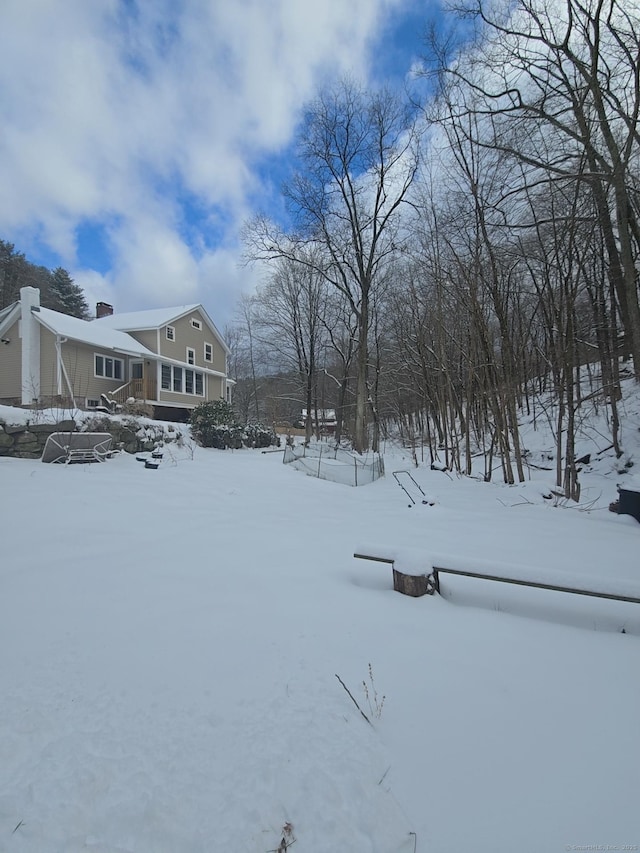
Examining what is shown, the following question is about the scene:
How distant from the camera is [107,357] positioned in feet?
54.3

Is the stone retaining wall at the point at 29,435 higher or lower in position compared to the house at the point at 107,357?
lower

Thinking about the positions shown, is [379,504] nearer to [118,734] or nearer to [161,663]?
[161,663]

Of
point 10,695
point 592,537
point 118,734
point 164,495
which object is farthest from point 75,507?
point 592,537

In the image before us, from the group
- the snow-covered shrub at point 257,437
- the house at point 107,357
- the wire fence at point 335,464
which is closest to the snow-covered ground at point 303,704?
the wire fence at point 335,464

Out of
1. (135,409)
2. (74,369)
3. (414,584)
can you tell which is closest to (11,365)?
(74,369)

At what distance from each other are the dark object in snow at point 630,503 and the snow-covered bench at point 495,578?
2957 mm

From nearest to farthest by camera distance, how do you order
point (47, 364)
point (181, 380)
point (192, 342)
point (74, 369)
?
1. point (47, 364)
2. point (74, 369)
3. point (181, 380)
4. point (192, 342)

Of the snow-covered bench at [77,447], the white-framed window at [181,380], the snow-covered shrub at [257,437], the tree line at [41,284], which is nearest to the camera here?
the snow-covered bench at [77,447]

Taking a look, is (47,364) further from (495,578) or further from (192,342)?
(495,578)

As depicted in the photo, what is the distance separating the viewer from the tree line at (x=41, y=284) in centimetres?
2544

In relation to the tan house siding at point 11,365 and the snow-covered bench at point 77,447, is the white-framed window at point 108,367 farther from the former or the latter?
the snow-covered bench at point 77,447

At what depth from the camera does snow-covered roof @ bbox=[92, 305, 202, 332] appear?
18719mm

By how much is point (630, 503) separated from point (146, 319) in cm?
2060

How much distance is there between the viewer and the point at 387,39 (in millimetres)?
7949
